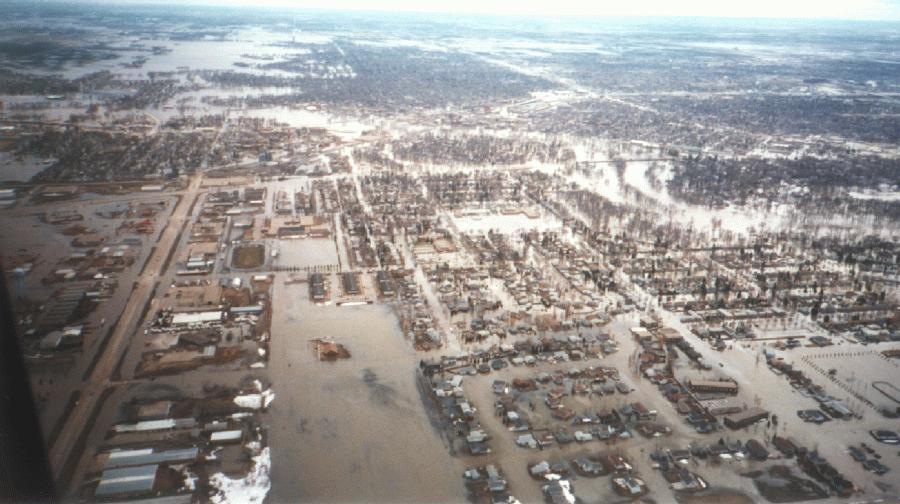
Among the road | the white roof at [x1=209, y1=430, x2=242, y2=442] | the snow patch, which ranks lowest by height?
the snow patch

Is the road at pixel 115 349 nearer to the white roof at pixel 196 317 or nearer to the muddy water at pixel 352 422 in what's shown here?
the white roof at pixel 196 317

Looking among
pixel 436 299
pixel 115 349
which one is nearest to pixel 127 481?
pixel 115 349

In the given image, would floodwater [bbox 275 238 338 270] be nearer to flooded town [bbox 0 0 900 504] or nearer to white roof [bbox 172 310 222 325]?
flooded town [bbox 0 0 900 504]

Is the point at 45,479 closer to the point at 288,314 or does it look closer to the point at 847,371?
the point at 288,314

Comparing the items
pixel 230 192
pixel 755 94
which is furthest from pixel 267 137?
pixel 755 94

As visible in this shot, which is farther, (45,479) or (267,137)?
(267,137)

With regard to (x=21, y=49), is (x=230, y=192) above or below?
below

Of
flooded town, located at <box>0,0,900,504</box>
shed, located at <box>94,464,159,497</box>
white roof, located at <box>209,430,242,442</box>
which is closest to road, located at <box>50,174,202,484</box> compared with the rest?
flooded town, located at <box>0,0,900,504</box>
